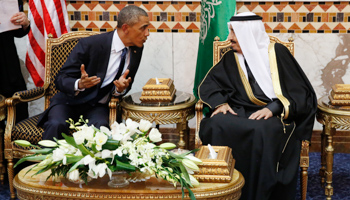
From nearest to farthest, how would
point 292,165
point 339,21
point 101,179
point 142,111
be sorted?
point 101,179, point 292,165, point 142,111, point 339,21

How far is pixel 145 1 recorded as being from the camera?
20.1ft

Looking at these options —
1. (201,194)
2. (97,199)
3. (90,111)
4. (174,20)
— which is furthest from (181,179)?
(174,20)

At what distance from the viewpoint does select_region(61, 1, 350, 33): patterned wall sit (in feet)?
19.5

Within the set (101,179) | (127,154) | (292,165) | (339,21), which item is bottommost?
(292,165)

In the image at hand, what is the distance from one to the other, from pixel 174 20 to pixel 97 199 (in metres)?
3.25

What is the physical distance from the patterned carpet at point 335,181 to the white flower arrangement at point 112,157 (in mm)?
1989

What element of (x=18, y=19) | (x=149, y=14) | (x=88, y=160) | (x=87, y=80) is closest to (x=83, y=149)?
(x=88, y=160)

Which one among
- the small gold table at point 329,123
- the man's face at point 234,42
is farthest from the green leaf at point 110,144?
the small gold table at point 329,123

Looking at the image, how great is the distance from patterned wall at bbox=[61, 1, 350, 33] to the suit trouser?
4.63 feet

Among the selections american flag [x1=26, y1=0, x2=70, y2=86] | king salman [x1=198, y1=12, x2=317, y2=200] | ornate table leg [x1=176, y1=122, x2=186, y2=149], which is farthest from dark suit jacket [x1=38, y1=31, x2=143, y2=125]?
king salman [x1=198, y1=12, x2=317, y2=200]

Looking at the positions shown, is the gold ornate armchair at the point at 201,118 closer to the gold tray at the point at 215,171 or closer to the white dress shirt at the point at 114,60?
the white dress shirt at the point at 114,60

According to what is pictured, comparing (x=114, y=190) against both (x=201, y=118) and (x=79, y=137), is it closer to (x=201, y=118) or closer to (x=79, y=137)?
(x=79, y=137)

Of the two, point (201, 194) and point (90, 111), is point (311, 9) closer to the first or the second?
point (90, 111)

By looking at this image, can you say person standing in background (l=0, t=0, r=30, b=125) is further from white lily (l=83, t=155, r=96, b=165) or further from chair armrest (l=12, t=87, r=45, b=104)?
white lily (l=83, t=155, r=96, b=165)
